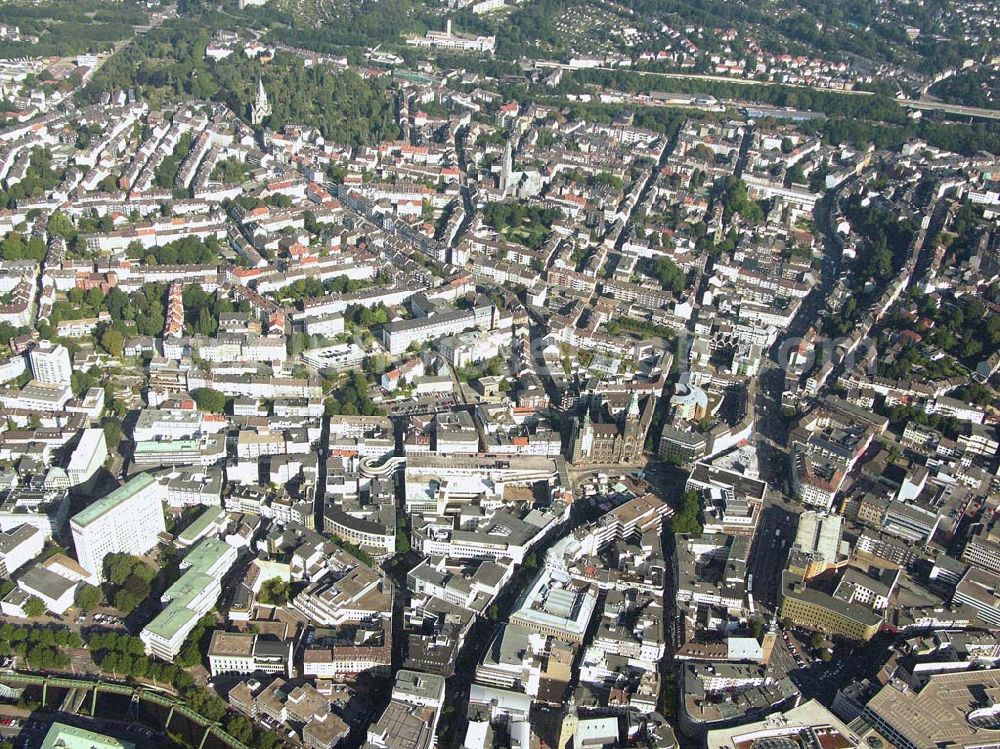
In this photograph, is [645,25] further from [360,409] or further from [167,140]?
[360,409]

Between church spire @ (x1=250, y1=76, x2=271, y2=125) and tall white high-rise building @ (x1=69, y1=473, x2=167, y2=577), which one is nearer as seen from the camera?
tall white high-rise building @ (x1=69, y1=473, x2=167, y2=577)

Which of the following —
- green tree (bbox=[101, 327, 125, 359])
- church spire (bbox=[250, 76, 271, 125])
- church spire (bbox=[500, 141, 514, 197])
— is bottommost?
green tree (bbox=[101, 327, 125, 359])

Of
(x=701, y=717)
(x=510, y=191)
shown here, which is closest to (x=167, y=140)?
(x=510, y=191)

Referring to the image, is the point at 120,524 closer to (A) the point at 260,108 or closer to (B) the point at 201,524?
(B) the point at 201,524

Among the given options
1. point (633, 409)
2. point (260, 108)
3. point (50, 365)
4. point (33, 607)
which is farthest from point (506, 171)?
point (33, 607)

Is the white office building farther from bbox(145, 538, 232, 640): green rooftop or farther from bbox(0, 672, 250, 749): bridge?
bbox(0, 672, 250, 749): bridge

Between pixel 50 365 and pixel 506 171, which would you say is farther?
pixel 506 171

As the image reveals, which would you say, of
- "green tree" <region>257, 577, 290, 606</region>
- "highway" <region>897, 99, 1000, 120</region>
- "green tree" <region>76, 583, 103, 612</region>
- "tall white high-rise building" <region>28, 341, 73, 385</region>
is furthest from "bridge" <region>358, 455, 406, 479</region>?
"highway" <region>897, 99, 1000, 120</region>
